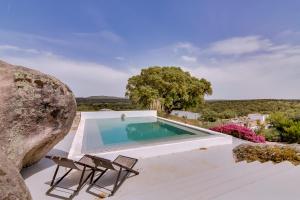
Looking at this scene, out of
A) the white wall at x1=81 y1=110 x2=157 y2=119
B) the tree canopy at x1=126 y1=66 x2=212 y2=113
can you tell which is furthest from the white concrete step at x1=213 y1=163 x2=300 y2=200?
the tree canopy at x1=126 y1=66 x2=212 y2=113

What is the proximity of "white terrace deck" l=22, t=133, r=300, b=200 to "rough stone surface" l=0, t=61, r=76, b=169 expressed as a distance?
0.65 m

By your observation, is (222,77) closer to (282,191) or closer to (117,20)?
(117,20)

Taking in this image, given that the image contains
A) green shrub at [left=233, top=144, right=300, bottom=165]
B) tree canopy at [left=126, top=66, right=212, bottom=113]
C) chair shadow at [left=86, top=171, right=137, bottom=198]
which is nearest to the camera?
chair shadow at [left=86, top=171, right=137, bottom=198]

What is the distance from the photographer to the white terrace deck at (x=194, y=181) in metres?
3.07

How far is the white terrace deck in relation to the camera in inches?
121

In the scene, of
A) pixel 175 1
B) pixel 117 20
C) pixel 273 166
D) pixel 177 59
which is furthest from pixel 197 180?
pixel 177 59

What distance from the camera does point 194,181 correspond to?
4.22 m

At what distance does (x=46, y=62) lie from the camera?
19.7m

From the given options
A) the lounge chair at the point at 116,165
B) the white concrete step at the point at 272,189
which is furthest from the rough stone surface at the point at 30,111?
the white concrete step at the point at 272,189

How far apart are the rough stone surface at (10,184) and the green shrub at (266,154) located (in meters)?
5.09

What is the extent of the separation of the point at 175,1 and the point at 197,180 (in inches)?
560

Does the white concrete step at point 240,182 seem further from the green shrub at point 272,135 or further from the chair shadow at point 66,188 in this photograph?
the green shrub at point 272,135

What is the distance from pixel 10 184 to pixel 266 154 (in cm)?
540

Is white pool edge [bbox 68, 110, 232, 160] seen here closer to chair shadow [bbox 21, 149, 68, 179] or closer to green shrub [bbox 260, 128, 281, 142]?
chair shadow [bbox 21, 149, 68, 179]
